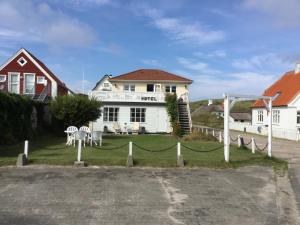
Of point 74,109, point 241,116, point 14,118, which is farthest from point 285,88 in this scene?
point 241,116

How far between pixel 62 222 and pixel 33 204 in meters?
1.72

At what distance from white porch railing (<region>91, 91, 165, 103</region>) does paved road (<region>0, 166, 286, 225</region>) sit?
24.3m

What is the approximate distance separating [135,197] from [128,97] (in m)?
29.1

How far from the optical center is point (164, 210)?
31.5ft

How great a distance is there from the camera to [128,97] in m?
39.7

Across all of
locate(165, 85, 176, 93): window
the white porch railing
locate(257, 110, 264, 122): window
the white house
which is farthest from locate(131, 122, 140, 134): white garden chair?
locate(257, 110, 264, 122): window

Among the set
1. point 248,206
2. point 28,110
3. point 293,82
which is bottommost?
point 248,206

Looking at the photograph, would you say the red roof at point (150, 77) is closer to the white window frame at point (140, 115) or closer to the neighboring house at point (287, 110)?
the white window frame at point (140, 115)

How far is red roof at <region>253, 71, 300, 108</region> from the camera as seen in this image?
44.5m

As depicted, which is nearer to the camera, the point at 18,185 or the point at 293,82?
the point at 18,185

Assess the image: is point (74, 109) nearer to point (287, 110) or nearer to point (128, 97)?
point (128, 97)

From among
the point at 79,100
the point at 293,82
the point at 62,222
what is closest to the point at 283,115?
the point at 293,82

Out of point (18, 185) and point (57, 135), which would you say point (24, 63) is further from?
point (18, 185)

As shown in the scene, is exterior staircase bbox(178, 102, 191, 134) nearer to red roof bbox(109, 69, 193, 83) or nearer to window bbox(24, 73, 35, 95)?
red roof bbox(109, 69, 193, 83)
